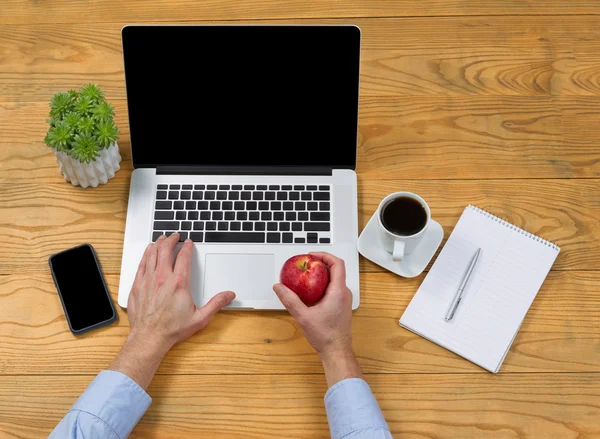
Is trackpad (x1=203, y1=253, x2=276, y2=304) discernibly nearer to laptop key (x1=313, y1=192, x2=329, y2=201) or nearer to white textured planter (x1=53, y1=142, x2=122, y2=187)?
laptop key (x1=313, y1=192, x2=329, y2=201)

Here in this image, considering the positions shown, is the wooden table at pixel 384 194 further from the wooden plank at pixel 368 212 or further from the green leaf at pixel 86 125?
the green leaf at pixel 86 125

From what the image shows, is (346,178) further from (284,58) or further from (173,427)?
(173,427)

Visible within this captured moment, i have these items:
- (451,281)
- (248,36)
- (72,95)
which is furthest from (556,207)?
(72,95)

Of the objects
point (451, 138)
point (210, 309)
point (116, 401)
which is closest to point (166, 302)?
point (210, 309)

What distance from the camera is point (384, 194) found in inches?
47.1

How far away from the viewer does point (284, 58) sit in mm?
1096

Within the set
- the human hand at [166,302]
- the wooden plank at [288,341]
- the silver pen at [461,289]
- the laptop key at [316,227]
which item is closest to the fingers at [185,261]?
the human hand at [166,302]

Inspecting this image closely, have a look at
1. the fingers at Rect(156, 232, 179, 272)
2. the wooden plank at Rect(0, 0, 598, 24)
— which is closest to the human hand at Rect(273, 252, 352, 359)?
the fingers at Rect(156, 232, 179, 272)

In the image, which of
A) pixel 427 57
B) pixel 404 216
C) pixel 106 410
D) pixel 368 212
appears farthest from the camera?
pixel 427 57

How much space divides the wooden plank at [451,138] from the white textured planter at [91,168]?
0.10ft

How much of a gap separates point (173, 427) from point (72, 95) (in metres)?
0.62

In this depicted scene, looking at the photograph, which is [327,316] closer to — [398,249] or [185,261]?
[398,249]

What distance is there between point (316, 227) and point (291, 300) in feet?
0.56

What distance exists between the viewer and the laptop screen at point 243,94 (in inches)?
42.6
